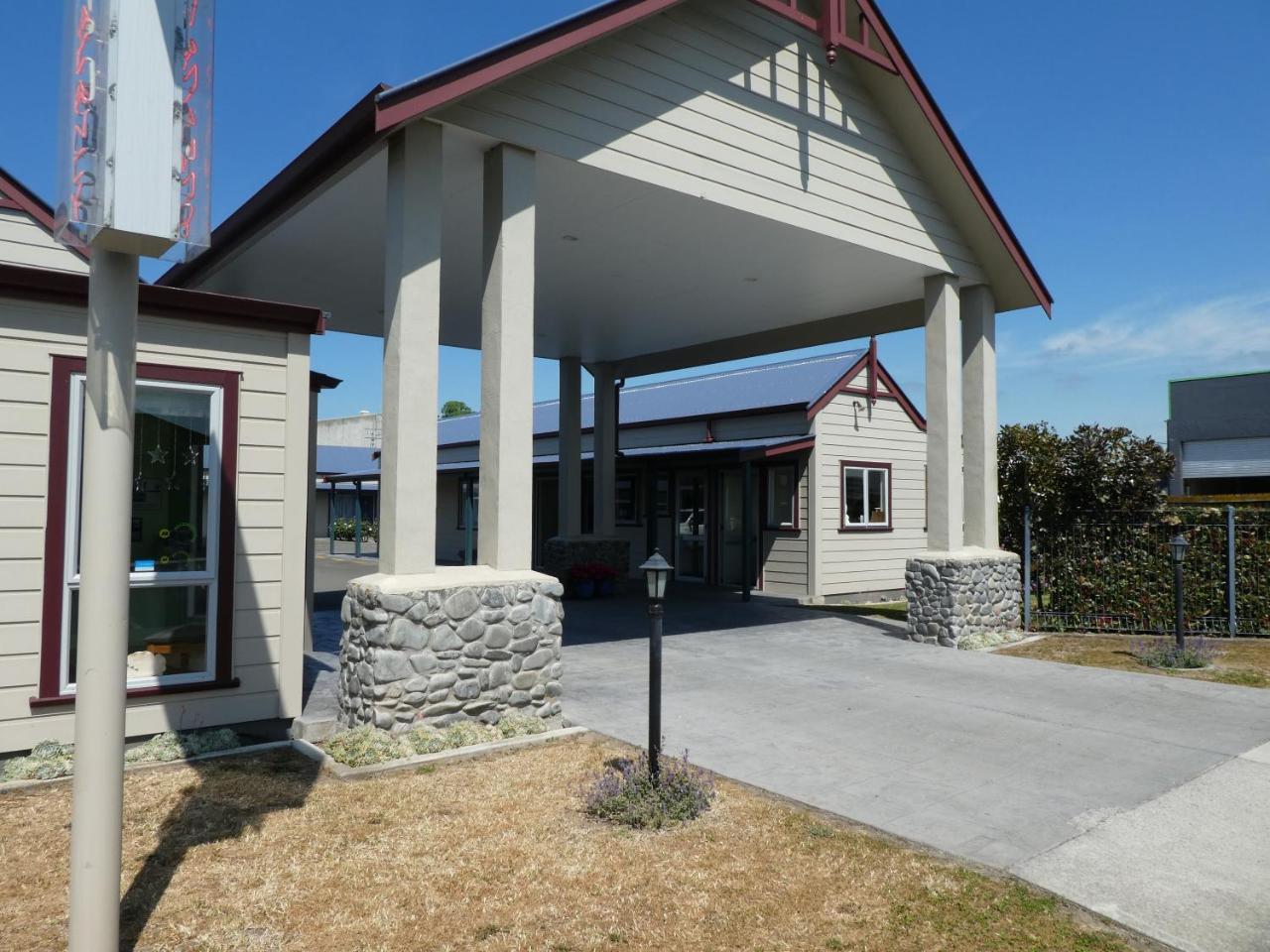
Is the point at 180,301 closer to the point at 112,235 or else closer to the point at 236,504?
the point at 236,504

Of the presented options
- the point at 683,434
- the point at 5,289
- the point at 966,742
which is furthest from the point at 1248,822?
the point at 683,434

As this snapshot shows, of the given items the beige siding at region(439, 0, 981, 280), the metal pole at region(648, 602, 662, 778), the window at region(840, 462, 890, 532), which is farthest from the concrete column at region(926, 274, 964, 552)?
the metal pole at region(648, 602, 662, 778)

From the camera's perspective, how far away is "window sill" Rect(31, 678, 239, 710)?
540cm

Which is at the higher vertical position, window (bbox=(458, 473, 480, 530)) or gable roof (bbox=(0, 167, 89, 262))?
gable roof (bbox=(0, 167, 89, 262))

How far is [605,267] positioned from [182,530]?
6.01 meters

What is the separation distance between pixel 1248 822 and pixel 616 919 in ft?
11.5

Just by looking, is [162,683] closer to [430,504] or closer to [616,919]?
[430,504]

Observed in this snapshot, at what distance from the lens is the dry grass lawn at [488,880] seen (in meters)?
3.39

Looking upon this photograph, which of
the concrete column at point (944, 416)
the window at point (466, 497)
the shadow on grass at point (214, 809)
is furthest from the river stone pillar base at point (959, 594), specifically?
the window at point (466, 497)

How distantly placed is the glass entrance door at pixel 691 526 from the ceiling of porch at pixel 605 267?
3.76m

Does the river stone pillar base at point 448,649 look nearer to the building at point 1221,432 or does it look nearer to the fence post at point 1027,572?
the fence post at point 1027,572

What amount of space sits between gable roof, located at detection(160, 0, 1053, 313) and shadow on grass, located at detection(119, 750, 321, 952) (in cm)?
419

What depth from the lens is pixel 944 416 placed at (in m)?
10.8

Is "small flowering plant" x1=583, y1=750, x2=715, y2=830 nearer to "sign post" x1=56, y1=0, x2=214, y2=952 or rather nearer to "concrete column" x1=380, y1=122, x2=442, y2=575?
"concrete column" x1=380, y1=122, x2=442, y2=575
